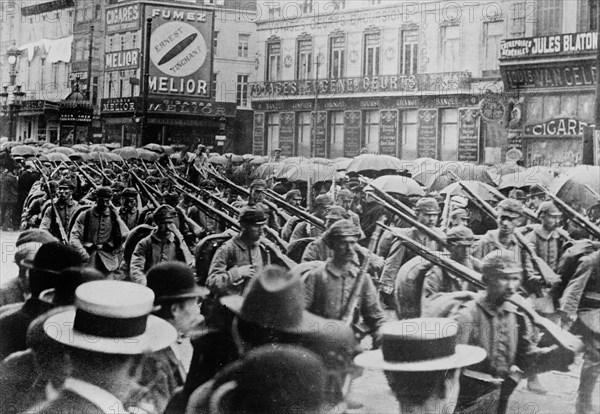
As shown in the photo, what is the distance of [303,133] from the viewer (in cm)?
537

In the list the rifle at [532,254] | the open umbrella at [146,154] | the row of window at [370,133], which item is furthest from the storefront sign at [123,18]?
the rifle at [532,254]

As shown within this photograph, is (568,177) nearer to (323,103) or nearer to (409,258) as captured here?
(409,258)

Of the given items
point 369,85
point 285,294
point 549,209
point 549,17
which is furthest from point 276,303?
point 549,17

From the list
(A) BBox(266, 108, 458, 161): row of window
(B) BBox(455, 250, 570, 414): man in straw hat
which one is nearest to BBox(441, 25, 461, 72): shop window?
(A) BBox(266, 108, 458, 161): row of window

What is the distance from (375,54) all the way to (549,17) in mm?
1091

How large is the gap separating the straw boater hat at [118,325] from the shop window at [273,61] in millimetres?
1683

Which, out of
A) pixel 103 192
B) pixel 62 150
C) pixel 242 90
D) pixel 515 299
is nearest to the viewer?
pixel 515 299

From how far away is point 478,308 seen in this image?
4.71m

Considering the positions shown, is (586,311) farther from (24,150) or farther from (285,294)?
(24,150)

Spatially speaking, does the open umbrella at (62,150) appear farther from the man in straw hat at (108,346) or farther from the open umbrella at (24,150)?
the man in straw hat at (108,346)

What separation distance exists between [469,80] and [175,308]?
2.42 metres

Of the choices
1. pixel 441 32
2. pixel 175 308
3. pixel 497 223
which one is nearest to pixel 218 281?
pixel 175 308

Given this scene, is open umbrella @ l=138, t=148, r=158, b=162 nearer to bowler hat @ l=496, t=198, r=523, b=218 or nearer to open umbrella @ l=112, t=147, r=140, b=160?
open umbrella @ l=112, t=147, r=140, b=160

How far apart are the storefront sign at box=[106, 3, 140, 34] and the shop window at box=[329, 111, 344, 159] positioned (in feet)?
5.32
